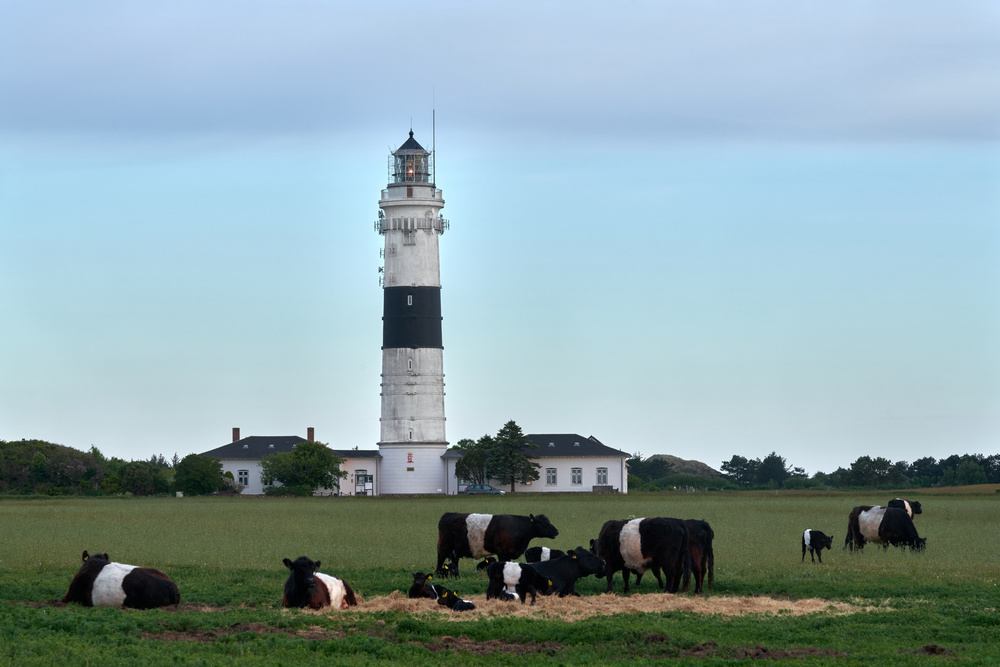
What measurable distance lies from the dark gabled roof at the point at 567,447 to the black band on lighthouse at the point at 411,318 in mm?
13709

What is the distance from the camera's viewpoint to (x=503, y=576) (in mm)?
18969

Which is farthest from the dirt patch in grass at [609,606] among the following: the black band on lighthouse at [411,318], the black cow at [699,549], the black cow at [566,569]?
the black band on lighthouse at [411,318]

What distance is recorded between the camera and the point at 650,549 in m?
20.6

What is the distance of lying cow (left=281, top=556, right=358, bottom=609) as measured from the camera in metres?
18.1

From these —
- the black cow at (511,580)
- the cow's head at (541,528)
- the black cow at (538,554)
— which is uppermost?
the cow's head at (541,528)

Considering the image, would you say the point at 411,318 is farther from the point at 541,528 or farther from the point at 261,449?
the point at 541,528

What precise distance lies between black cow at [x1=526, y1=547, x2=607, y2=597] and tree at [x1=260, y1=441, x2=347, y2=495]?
71.0m

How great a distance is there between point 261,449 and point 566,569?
3306 inches

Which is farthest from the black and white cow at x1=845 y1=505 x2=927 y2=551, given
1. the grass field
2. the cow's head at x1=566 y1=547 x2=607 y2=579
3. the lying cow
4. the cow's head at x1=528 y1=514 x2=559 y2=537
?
the lying cow

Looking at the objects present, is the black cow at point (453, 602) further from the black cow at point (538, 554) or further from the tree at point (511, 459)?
the tree at point (511, 459)

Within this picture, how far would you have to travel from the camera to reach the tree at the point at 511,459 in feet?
303

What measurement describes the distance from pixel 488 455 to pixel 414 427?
6595 mm

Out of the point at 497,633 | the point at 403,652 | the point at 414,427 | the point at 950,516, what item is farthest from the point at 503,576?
the point at 414,427

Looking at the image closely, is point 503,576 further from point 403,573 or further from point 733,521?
point 733,521
